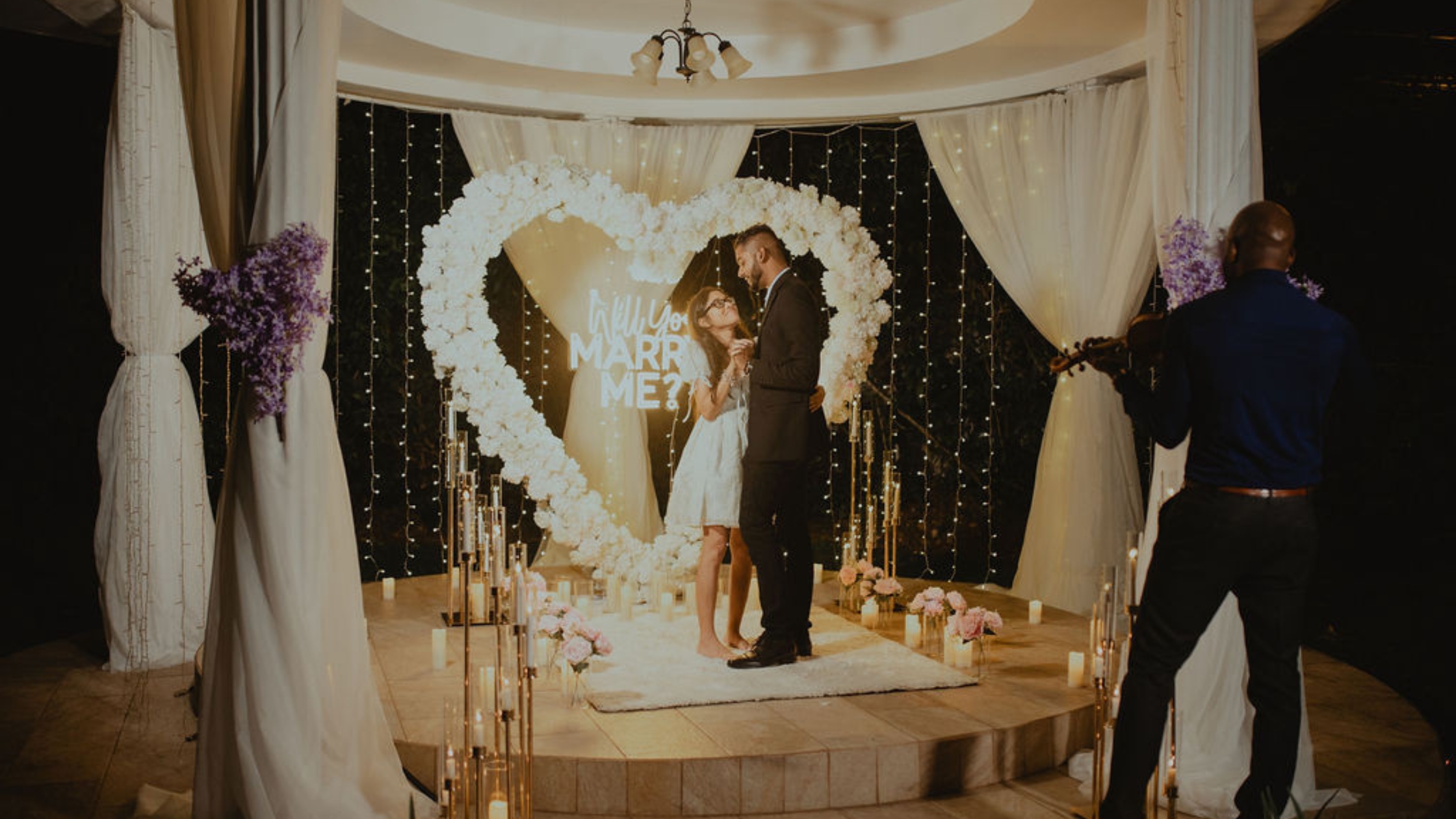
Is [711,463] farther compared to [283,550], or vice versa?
[711,463]

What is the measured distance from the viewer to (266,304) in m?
3.13

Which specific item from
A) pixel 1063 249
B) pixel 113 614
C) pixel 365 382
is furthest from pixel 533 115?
pixel 113 614

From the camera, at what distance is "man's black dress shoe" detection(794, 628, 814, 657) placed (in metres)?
4.77

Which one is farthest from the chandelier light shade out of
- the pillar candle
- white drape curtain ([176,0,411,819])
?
the pillar candle

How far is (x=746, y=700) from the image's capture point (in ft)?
13.8

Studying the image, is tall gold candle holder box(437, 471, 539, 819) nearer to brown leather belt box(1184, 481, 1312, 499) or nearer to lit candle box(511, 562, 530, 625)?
lit candle box(511, 562, 530, 625)

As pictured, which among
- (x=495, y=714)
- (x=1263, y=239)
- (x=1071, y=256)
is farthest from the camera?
(x=1071, y=256)

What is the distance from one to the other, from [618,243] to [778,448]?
2.00 meters

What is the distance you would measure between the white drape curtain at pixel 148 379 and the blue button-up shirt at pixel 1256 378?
4.27 meters

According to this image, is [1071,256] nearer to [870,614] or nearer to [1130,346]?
[870,614]

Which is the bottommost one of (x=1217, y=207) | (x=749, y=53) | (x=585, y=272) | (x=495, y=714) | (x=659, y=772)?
(x=659, y=772)

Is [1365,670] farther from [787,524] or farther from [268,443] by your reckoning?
[268,443]

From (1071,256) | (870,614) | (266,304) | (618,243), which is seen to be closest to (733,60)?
(618,243)

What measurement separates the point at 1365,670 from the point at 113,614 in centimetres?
562
